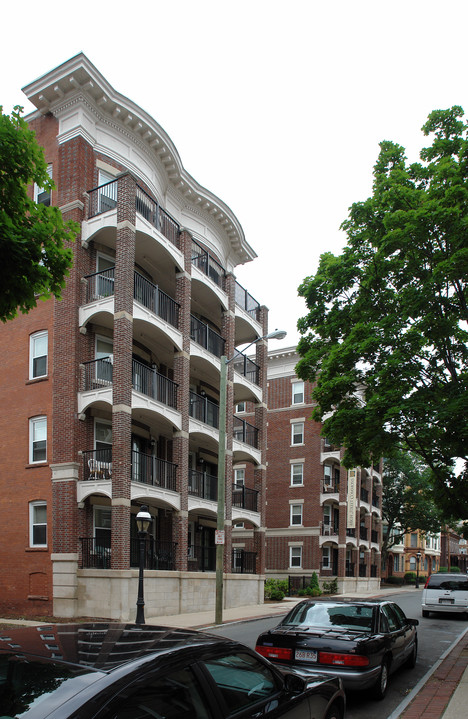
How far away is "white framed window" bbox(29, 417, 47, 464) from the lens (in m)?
22.5

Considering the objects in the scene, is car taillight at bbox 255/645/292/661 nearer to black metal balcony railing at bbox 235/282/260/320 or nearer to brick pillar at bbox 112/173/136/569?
brick pillar at bbox 112/173/136/569

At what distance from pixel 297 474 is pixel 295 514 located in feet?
8.81

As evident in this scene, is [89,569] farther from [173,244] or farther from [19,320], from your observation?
[173,244]

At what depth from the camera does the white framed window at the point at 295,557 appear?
141ft

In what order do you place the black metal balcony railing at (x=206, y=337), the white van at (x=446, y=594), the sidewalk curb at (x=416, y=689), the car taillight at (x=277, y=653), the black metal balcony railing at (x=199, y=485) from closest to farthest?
the sidewalk curb at (x=416, y=689)
the car taillight at (x=277, y=653)
the white van at (x=446, y=594)
the black metal balcony railing at (x=199, y=485)
the black metal balcony railing at (x=206, y=337)

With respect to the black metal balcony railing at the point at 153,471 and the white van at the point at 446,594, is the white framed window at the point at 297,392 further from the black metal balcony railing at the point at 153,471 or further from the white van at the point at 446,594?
the white van at the point at 446,594

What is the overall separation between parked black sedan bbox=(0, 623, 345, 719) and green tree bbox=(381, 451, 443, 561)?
5497 centimetres

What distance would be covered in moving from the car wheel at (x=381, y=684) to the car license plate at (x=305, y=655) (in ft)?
3.45

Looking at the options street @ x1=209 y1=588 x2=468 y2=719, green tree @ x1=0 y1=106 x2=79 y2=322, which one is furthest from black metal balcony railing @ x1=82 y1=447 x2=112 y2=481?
green tree @ x1=0 y1=106 x2=79 y2=322

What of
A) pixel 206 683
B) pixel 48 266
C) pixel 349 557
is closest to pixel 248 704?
pixel 206 683

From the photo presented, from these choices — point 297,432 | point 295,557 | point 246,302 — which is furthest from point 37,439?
point 295,557

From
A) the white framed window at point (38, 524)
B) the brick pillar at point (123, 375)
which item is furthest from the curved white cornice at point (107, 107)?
the white framed window at point (38, 524)

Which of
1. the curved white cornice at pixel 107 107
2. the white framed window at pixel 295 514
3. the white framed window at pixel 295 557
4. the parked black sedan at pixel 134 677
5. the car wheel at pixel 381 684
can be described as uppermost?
the curved white cornice at pixel 107 107

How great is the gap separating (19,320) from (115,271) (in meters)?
4.51
